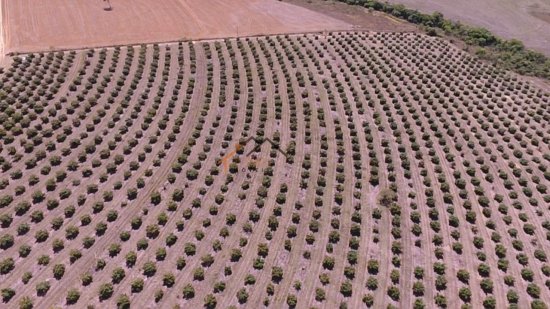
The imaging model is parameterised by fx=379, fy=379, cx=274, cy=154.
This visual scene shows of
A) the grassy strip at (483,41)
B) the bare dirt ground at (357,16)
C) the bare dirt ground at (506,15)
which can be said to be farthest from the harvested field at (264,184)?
the bare dirt ground at (506,15)

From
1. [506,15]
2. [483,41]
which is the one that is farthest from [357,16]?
[506,15]

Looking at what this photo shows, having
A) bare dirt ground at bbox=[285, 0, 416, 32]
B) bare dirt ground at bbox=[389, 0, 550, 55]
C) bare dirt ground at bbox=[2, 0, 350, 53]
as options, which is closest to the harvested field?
bare dirt ground at bbox=[2, 0, 350, 53]

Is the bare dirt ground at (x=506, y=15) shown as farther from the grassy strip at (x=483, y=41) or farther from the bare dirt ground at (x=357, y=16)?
the bare dirt ground at (x=357, y=16)

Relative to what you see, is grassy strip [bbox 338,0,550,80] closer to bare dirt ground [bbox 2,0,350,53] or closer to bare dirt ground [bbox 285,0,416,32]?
bare dirt ground [bbox 285,0,416,32]

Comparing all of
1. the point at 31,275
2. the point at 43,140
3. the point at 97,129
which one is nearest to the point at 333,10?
the point at 97,129

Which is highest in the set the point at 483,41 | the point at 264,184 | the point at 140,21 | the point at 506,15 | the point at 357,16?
the point at 140,21

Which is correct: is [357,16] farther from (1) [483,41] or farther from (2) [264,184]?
(2) [264,184]

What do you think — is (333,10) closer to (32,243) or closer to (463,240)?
(463,240)
